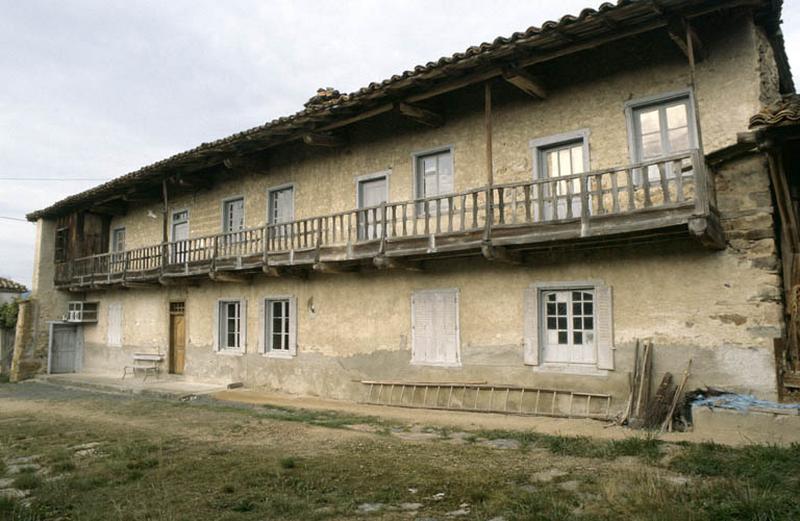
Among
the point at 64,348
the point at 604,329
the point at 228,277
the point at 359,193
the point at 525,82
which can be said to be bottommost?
the point at 64,348

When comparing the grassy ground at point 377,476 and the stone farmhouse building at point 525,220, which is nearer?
the grassy ground at point 377,476

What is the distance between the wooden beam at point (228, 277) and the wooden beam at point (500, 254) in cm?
732

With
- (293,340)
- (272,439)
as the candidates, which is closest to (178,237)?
(293,340)

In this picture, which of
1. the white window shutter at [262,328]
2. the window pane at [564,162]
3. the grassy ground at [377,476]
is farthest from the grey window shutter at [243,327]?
the window pane at [564,162]

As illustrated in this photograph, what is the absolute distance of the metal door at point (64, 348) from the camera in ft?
63.7

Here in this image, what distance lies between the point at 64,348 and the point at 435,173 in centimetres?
1557

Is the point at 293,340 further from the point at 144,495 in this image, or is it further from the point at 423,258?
the point at 144,495

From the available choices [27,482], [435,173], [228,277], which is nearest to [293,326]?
[228,277]

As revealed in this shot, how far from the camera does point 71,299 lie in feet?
67.6

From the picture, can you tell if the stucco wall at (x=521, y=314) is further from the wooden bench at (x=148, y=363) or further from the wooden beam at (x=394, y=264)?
the wooden bench at (x=148, y=363)

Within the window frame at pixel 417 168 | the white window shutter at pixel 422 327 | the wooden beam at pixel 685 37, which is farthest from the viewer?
the window frame at pixel 417 168

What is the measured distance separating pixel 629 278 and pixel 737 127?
8.54ft

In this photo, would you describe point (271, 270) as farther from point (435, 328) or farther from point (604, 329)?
point (604, 329)

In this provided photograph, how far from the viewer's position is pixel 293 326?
13.5 m
